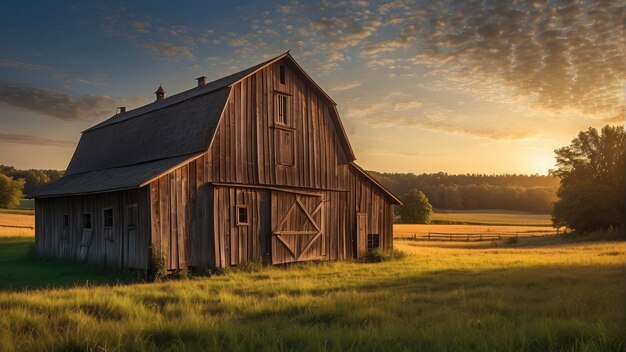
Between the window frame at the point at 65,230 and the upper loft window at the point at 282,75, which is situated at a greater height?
the upper loft window at the point at 282,75

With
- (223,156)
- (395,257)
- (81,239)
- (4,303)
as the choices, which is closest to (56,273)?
(81,239)

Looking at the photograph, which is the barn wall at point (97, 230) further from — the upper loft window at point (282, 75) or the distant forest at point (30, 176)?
the distant forest at point (30, 176)

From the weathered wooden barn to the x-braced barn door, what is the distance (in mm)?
47

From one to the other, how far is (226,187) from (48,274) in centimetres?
726

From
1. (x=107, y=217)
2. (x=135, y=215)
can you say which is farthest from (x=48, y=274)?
(x=135, y=215)

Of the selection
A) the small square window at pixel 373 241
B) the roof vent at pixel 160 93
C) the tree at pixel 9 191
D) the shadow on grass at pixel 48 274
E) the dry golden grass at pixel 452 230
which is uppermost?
the roof vent at pixel 160 93

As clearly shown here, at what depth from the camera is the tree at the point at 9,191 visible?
7844cm

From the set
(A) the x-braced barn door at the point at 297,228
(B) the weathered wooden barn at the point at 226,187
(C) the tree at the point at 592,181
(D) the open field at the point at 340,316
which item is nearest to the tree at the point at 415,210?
(C) the tree at the point at 592,181

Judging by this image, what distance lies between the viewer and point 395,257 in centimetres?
2622

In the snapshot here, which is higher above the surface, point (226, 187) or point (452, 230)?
point (226, 187)

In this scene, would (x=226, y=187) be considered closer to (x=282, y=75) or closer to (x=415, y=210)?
(x=282, y=75)

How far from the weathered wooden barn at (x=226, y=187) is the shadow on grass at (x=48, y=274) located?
0.53 m

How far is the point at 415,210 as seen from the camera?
79750 millimetres

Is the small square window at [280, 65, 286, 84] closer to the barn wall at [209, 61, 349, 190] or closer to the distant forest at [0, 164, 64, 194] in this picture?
the barn wall at [209, 61, 349, 190]
